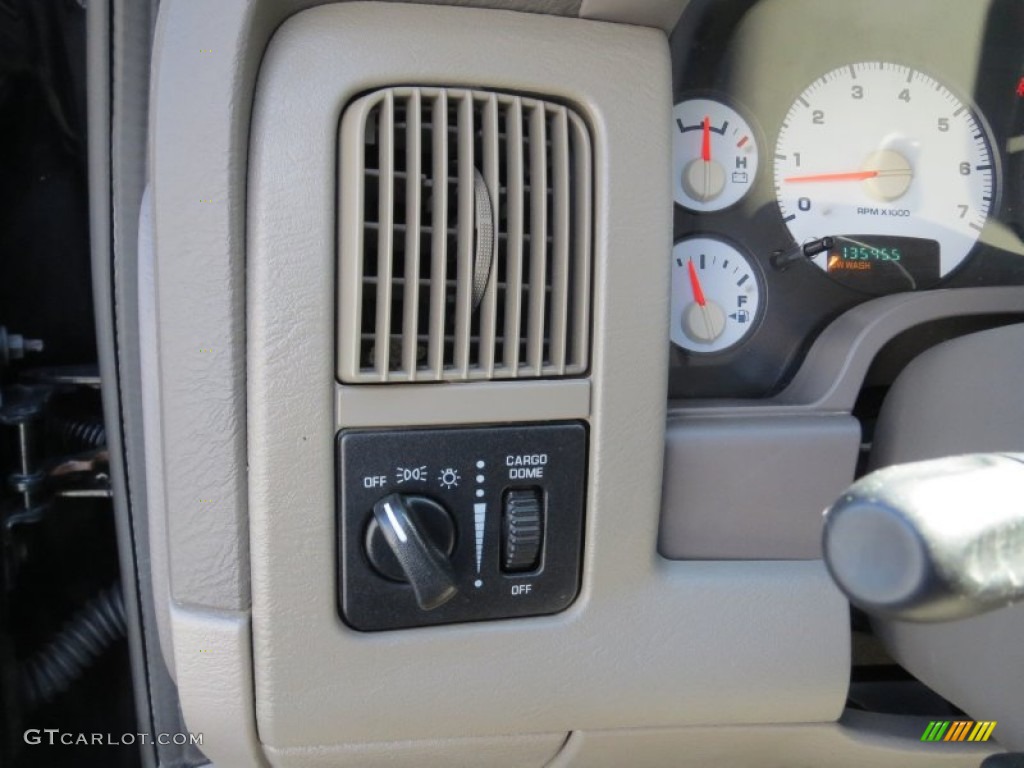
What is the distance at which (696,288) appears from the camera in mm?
967

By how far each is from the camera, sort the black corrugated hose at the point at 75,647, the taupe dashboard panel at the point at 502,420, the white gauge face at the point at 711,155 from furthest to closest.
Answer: the black corrugated hose at the point at 75,647 → the white gauge face at the point at 711,155 → the taupe dashboard panel at the point at 502,420

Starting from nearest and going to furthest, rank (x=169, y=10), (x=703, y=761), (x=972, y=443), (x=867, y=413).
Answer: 1. (x=169, y=10)
2. (x=972, y=443)
3. (x=703, y=761)
4. (x=867, y=413)

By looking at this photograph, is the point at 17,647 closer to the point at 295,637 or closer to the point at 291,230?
the point at 295,637

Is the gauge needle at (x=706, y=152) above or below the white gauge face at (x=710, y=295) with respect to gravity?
above

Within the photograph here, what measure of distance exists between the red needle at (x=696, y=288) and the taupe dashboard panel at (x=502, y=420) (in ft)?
0.54

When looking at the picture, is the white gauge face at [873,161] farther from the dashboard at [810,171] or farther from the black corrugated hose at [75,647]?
the black corrugated hose at [75,647]

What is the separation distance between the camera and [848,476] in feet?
2.97

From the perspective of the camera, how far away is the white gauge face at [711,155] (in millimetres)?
957

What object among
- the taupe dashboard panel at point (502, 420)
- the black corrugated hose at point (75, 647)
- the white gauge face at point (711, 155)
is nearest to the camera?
the taupe dashboard panel at point (502, 420)

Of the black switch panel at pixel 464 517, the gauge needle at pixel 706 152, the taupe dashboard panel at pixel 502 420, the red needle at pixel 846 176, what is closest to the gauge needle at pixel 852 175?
the red needle at pixel 846 176

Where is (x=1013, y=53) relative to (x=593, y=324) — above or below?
above

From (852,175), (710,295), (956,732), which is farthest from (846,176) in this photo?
(956,732)

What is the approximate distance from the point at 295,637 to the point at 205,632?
A: 87 mm

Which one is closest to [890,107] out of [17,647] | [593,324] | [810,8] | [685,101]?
[810,8]
